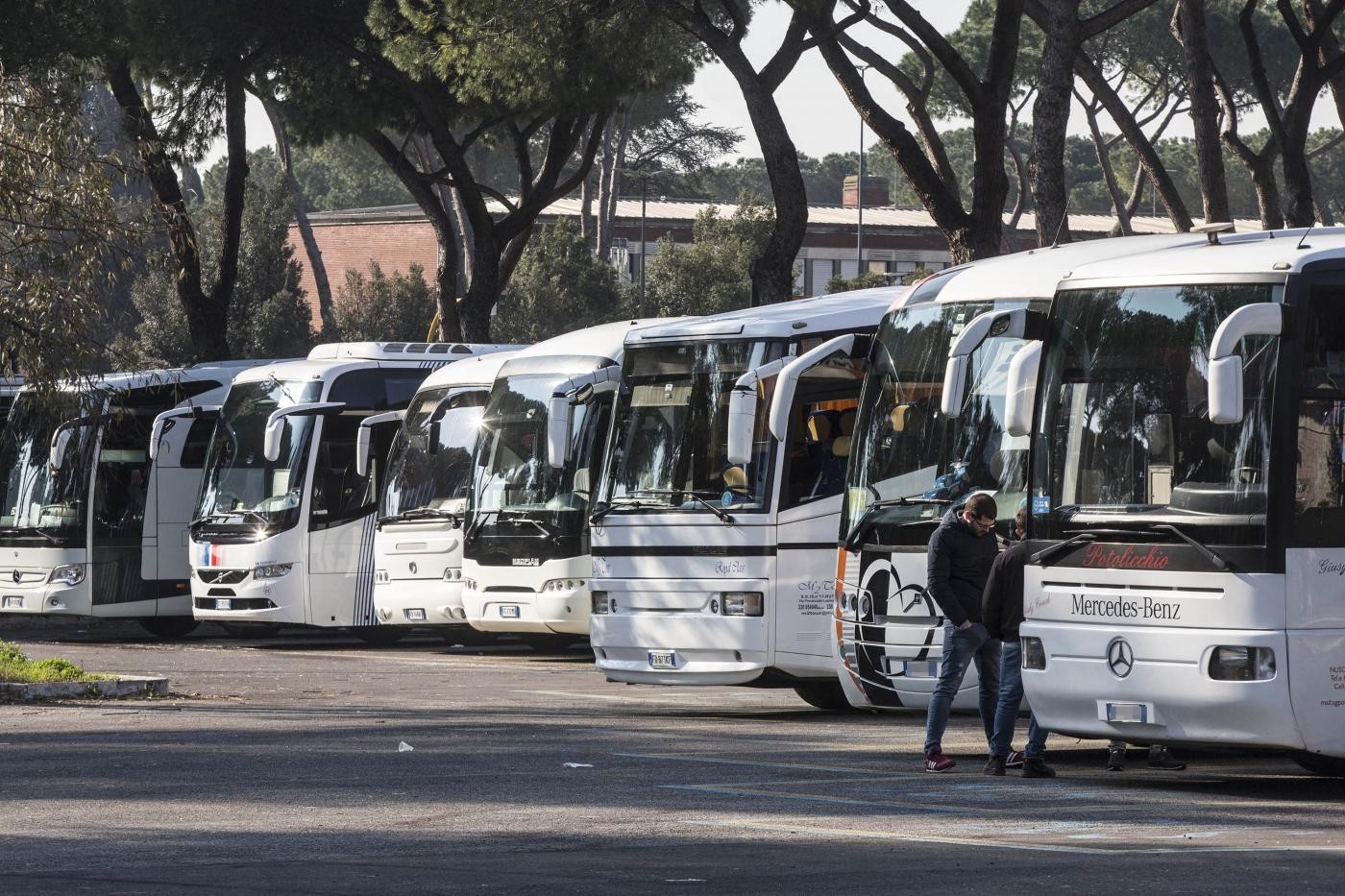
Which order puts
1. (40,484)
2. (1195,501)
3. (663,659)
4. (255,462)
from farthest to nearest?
(40,484) < (255,462) < (663,659) < (1195,501)

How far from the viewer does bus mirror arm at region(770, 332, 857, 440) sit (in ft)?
49.8

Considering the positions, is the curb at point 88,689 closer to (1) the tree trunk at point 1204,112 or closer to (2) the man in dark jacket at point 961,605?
(2) the man in dark jacket at point 961,605

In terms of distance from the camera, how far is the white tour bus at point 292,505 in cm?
2448

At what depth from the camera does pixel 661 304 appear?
69.8 meters

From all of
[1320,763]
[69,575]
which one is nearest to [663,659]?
[1320,763]

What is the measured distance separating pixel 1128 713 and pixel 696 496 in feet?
18.3

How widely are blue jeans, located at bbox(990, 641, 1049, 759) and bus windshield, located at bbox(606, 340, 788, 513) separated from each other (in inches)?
157

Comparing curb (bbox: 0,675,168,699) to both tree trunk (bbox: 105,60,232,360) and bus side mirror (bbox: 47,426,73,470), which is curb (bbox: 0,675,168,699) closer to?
bus side mirror (bbox: 47,426,73,470)

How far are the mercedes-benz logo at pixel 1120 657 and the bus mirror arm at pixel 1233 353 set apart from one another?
1343mm

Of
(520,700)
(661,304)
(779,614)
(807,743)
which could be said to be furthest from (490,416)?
(661,304)

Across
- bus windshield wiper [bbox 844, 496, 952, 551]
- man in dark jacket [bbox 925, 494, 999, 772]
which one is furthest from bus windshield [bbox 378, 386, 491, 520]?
man in dark jacket [bbox 925, 494, 999, 772]

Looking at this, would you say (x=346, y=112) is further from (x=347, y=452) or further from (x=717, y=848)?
(x=717, y=848)

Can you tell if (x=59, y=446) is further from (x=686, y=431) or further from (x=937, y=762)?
(x=937, y=762)

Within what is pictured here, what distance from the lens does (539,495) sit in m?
21.3
